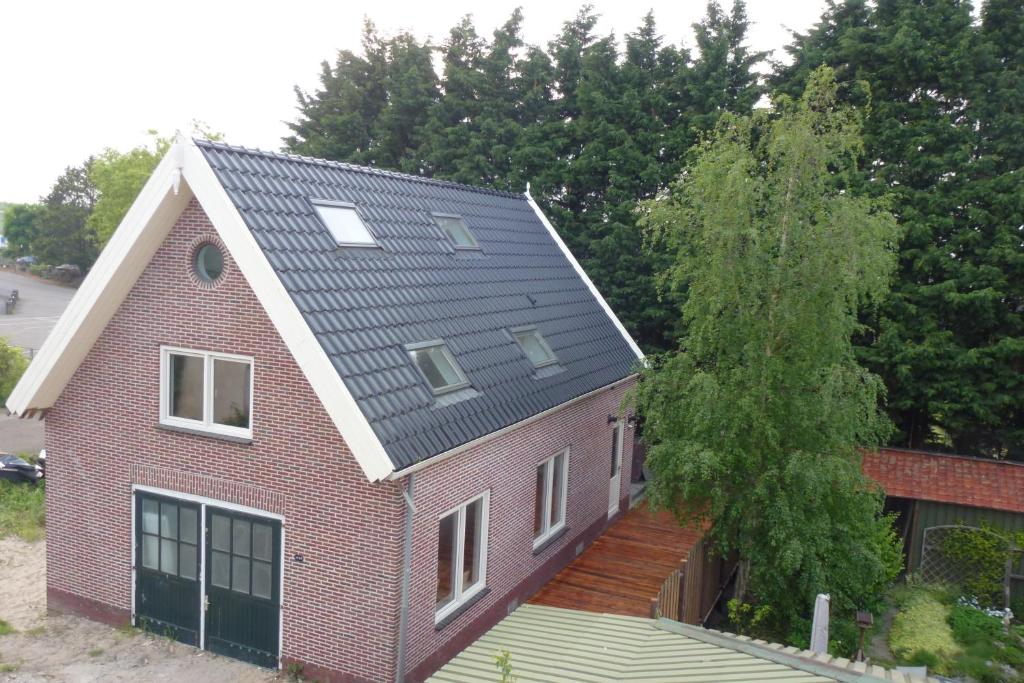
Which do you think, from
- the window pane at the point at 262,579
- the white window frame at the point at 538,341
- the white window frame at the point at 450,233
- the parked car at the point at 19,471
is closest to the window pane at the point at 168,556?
the window pane at the point at 262,579

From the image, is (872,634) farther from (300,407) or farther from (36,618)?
(36,618)

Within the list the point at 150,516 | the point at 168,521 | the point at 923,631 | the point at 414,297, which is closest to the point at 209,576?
the point at 168,521

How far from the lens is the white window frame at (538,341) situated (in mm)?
13297

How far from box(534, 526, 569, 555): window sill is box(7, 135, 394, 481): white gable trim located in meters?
5.12

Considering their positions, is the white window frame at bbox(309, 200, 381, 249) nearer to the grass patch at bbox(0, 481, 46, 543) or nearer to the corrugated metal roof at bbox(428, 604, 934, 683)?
the corrugated metal roof at bbox(428, 604, 934, 683)

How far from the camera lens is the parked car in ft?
65.8

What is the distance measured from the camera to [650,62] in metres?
26.1

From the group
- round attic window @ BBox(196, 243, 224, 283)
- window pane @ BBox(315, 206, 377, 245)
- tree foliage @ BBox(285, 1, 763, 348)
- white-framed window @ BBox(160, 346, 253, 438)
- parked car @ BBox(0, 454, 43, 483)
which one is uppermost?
tree foliage @ BBox(285, 1, 763, 348)

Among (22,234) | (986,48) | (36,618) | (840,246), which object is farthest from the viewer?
(22,234)

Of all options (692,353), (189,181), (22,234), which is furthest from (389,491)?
(22,234)

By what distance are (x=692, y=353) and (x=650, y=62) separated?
1657 centimetres

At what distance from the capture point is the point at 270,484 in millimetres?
10039

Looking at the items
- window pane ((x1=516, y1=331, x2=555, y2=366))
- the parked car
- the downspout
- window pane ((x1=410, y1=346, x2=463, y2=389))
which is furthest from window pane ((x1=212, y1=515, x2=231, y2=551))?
the parked car

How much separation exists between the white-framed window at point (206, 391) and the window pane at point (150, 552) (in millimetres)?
1746
